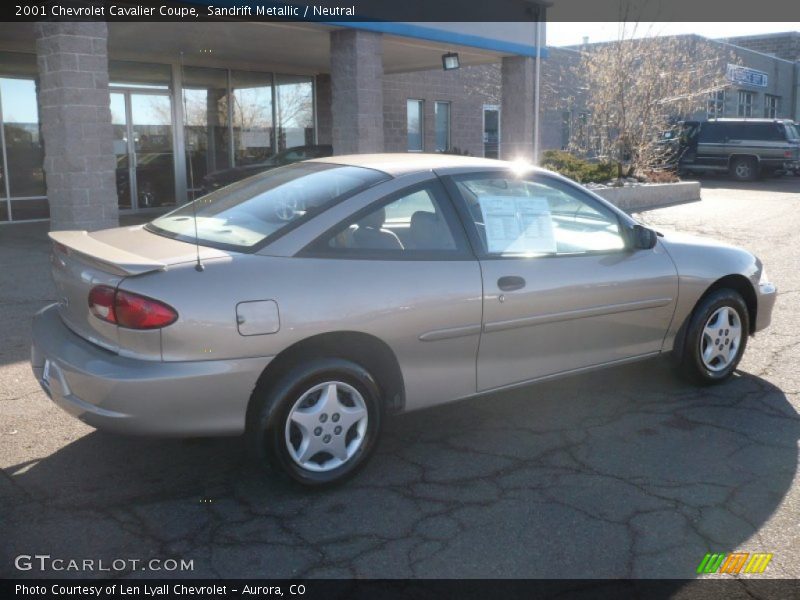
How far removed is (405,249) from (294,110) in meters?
17.3

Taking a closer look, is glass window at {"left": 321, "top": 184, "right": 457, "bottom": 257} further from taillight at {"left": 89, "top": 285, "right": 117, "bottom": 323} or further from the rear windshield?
taillight at {"left": 89, "top": 285, "right": 117, "bottom": 323}

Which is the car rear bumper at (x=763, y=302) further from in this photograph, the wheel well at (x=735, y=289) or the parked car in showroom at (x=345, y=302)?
the parked car in showroom at (x=345, y=302)

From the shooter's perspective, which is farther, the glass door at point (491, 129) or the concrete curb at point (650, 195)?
the glass door at point (491, 129)

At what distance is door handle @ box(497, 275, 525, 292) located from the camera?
4250mm

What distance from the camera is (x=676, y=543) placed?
3.40 m

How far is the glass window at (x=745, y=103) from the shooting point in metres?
42.1

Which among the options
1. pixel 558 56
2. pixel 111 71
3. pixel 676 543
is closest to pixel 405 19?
pixel 111 71

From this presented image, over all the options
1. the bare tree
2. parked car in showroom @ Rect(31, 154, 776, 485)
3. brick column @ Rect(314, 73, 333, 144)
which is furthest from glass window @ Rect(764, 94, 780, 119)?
parked car in showroom @ Rect(31, 154, 776, 485)

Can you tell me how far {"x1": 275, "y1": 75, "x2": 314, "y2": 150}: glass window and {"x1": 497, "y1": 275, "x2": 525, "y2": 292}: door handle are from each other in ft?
55.2

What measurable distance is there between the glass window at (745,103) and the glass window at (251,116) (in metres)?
30.5

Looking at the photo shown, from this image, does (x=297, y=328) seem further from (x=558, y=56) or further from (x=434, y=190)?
(x=558, y=56)

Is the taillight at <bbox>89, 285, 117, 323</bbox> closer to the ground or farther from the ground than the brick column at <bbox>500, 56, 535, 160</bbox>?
closer to the ground

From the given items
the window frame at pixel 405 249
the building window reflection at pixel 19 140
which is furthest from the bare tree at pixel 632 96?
the window frame at pixel 405 249

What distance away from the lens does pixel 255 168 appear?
16984 mm
